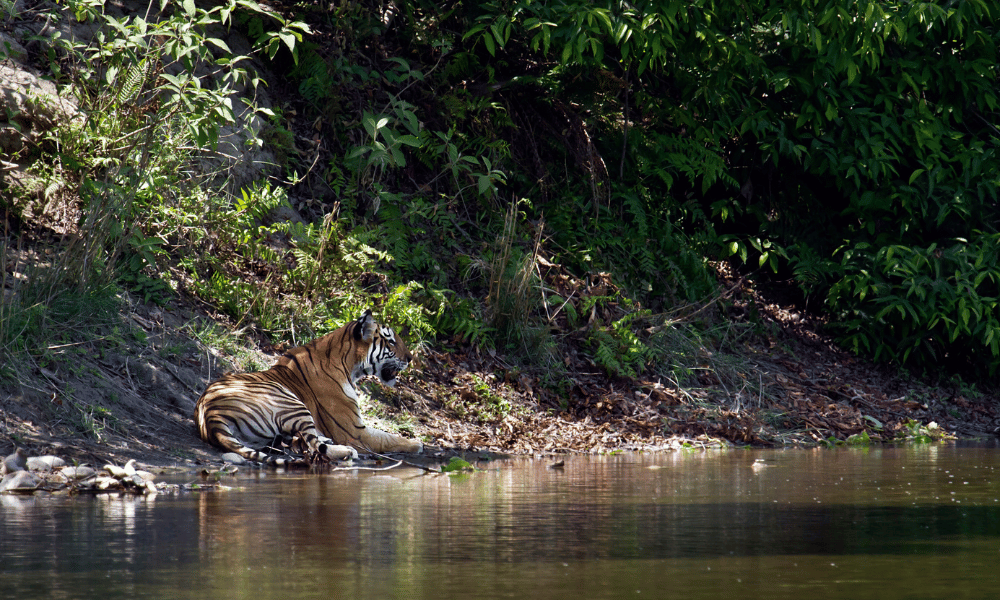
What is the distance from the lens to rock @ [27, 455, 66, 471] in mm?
7105

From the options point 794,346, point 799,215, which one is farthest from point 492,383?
point 799,215

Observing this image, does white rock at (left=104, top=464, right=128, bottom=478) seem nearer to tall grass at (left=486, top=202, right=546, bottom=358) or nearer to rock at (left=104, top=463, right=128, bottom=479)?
rock at (left=104, top=463, right=128, bottom=479)

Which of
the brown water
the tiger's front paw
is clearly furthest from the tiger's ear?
the brown water

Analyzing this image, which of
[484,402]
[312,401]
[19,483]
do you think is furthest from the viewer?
[484,402]

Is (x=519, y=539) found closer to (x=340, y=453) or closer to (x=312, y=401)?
(x=340, y=453)

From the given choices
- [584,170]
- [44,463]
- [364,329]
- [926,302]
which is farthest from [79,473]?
[926,302]

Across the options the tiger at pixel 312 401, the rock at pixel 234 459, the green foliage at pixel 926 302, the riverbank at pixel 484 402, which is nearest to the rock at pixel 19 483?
the riverbank at pixel 484 402

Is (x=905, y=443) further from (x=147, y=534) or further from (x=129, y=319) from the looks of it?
(x=147, y=534)

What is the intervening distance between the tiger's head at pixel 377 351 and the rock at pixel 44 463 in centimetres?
307

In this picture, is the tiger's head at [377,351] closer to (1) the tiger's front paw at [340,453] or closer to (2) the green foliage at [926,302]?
(1) the tiger's front paw at [340,453]

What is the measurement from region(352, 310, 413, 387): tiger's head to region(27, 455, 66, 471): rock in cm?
307

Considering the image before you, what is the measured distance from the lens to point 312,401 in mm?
9492

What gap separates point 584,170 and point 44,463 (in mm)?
8831

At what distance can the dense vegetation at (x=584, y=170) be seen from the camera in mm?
11398
